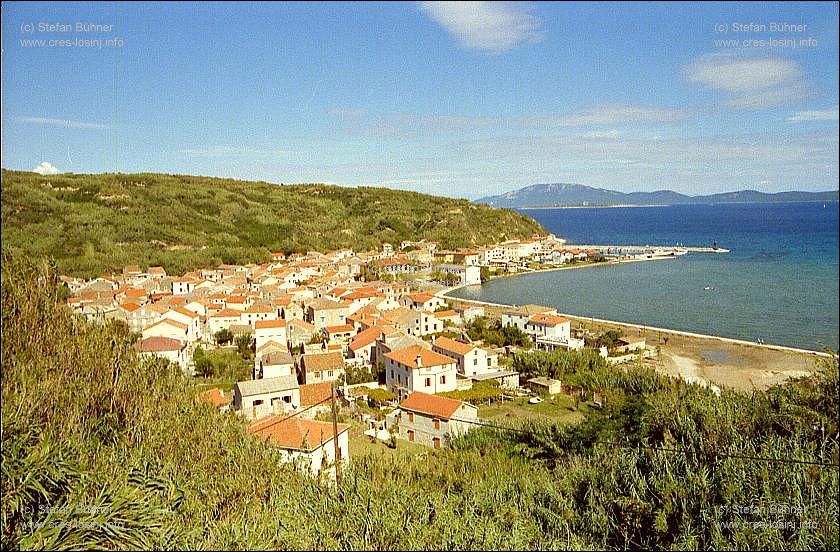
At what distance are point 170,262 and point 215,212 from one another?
1540cm

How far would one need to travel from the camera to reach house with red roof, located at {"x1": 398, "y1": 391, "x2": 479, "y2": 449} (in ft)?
32.6

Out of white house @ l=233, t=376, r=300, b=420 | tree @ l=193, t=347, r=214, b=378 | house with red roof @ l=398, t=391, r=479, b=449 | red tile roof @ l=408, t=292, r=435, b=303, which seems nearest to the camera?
house with red roof @ l=398, t=391, r=479, b=449

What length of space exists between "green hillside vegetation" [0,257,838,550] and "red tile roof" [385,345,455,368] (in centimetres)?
713

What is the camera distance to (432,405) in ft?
34.2

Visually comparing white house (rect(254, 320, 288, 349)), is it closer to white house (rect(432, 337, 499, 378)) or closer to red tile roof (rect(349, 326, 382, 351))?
red tile roof (rect(349, 326, 382, 351))

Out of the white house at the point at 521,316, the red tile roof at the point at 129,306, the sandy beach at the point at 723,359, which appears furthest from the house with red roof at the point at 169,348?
the sandy beach at the point at 723,359

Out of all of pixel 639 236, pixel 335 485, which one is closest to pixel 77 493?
pixel 335 485

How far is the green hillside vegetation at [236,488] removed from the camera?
3340mm

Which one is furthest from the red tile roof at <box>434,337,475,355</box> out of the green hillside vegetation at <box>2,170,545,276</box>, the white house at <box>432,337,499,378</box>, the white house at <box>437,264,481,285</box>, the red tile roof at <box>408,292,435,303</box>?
the green hillside vegetation at <box>2,170,545,276</box>

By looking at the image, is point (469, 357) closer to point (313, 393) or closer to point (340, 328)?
point (313, 393)

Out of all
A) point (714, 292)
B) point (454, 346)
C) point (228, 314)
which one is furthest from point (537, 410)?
point (714, 292)

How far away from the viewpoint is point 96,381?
13.4 ft

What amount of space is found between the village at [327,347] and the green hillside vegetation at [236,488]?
87 centimetres

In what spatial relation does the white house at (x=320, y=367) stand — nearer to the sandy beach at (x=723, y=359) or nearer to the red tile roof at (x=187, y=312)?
the red tile roof at (x=187, y=312)
